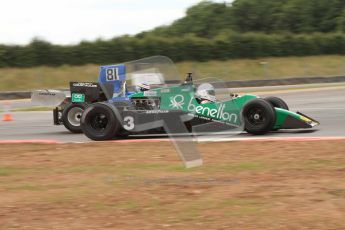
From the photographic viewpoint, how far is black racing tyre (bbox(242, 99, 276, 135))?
10492 millimetres

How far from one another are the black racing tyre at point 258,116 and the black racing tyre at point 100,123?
2.34 m

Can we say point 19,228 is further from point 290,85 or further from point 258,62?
point 258,62

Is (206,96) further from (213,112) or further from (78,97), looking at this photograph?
(78,97)

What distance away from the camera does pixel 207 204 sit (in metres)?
5.63

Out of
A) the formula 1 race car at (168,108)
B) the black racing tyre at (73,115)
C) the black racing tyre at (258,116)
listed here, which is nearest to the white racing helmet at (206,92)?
the formula 1 race car at (168,108)

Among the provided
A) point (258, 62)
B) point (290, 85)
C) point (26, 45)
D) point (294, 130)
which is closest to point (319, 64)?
point (258, 62)

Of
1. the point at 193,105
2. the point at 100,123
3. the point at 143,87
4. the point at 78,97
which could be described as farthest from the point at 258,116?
the point at 78,97

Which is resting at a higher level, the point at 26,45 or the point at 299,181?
the point at 26,45

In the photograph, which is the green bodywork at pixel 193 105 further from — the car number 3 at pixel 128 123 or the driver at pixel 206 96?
the car number 3 at pixel 128 123

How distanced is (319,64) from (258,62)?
3.95m

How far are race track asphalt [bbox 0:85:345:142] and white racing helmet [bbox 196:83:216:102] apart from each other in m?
0.90

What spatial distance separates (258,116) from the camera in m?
10.7

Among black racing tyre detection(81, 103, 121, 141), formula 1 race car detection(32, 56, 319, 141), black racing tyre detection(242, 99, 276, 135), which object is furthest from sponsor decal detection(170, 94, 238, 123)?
black racing tyre detection(81, 103, 121, 141)

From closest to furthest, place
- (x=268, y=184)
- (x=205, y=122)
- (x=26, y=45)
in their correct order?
(x=268, y=184) → (x=205, y=122) → (x=26, y=45)
